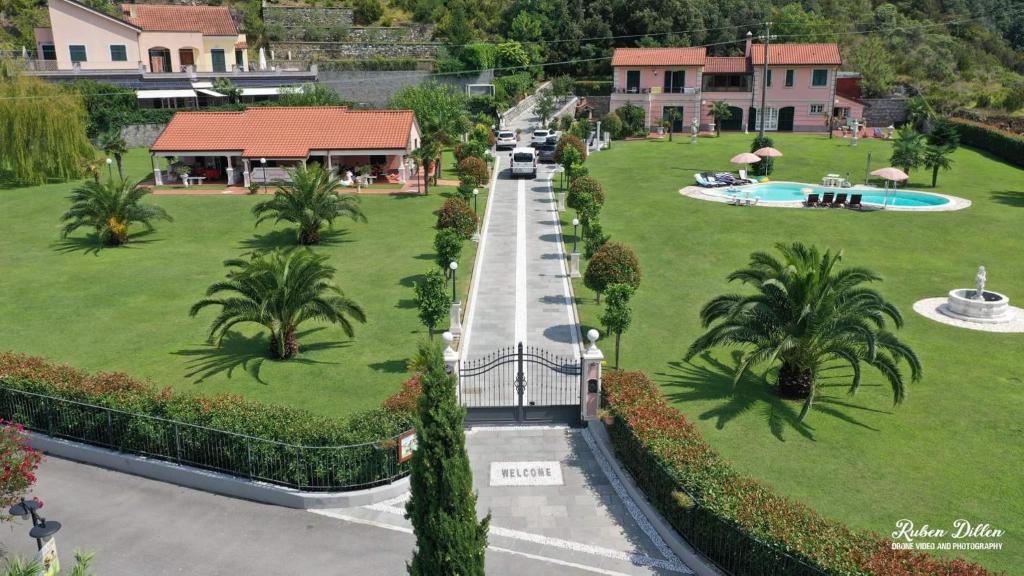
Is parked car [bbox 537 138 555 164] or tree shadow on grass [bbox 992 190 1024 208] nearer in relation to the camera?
tree shadow on grass [bbox 992 190 1024 208]

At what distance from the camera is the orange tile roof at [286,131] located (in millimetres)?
44844

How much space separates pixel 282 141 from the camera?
4516cm

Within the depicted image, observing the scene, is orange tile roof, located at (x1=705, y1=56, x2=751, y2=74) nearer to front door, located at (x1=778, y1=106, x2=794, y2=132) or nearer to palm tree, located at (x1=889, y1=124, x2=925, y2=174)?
front door, located at (x1=778, y1=106, x2=794, y2=132)

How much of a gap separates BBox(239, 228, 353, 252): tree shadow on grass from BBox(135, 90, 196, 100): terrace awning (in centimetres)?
3311

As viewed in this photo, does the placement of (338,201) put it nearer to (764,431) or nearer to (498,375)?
(498,375)

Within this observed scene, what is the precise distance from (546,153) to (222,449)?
1614 inches

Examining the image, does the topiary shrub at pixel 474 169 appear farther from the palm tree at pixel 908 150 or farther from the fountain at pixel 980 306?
the fountain at pixel 980 306

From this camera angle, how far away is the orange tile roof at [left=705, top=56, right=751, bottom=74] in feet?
207

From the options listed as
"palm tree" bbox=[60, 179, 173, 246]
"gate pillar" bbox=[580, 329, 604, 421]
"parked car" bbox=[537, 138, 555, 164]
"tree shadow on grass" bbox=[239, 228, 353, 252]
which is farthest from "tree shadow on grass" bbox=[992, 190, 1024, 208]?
"palm tree" bbox=[60, 179, 173, 246]

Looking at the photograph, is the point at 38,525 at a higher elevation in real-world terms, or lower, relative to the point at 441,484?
lower

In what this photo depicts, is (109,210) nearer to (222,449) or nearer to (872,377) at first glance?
(222,449)

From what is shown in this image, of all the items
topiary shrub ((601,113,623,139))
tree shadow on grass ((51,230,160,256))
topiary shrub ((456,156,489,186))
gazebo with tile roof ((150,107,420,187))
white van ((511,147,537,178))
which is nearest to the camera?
tree shadow on grass ((51,230,160,256))

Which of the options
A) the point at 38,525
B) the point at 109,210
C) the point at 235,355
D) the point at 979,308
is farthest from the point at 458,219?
the point at 38,525

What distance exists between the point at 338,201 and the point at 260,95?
38773mm
